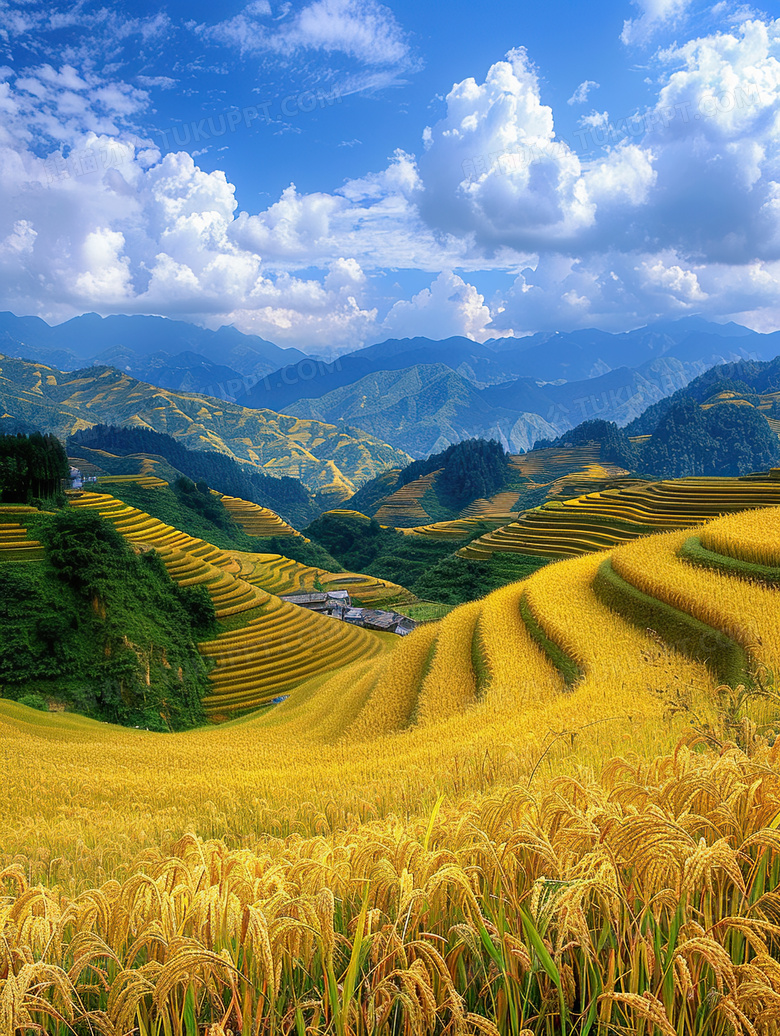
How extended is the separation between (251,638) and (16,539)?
13.9m

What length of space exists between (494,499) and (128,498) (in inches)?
3362

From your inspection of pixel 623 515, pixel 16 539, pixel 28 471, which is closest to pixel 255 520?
pixel 28 471

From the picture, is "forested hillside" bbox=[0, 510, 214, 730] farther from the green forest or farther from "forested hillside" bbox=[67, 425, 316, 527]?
"forested hillside" bbox=[67, 425, 316, 527]

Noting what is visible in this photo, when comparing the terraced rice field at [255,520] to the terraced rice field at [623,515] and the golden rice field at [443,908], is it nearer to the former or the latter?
the terraced rice field at [623,515]

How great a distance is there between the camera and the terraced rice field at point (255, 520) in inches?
3462

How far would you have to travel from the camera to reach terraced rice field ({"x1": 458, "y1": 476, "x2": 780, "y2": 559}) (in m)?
34.8

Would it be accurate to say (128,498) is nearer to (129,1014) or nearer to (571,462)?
(129,1014)

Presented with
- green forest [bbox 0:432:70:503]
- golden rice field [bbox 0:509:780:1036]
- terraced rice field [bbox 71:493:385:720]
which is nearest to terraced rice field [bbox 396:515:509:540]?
terraced rice field [bbox 71:493:385:720]

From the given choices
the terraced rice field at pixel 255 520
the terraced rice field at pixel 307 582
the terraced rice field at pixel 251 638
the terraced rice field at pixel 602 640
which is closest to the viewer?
the terraced rice field at pixel 602 640

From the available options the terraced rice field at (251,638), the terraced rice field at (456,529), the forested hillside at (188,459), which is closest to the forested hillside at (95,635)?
the terraced rice field at (251,638)

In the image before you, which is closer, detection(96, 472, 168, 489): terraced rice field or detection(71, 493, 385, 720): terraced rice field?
detection(71, 493, 385, 720): terraced rice field

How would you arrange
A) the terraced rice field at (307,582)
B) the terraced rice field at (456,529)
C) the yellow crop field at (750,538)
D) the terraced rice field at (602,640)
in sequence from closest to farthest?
the terraced rice field at (602,640), the yellow crop field at (750,538), the terraced rice field at (307,582), the terraced rice field at (456,529)

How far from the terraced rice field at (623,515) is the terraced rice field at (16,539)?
36370 mm

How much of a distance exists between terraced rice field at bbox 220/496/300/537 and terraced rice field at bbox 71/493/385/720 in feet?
159
